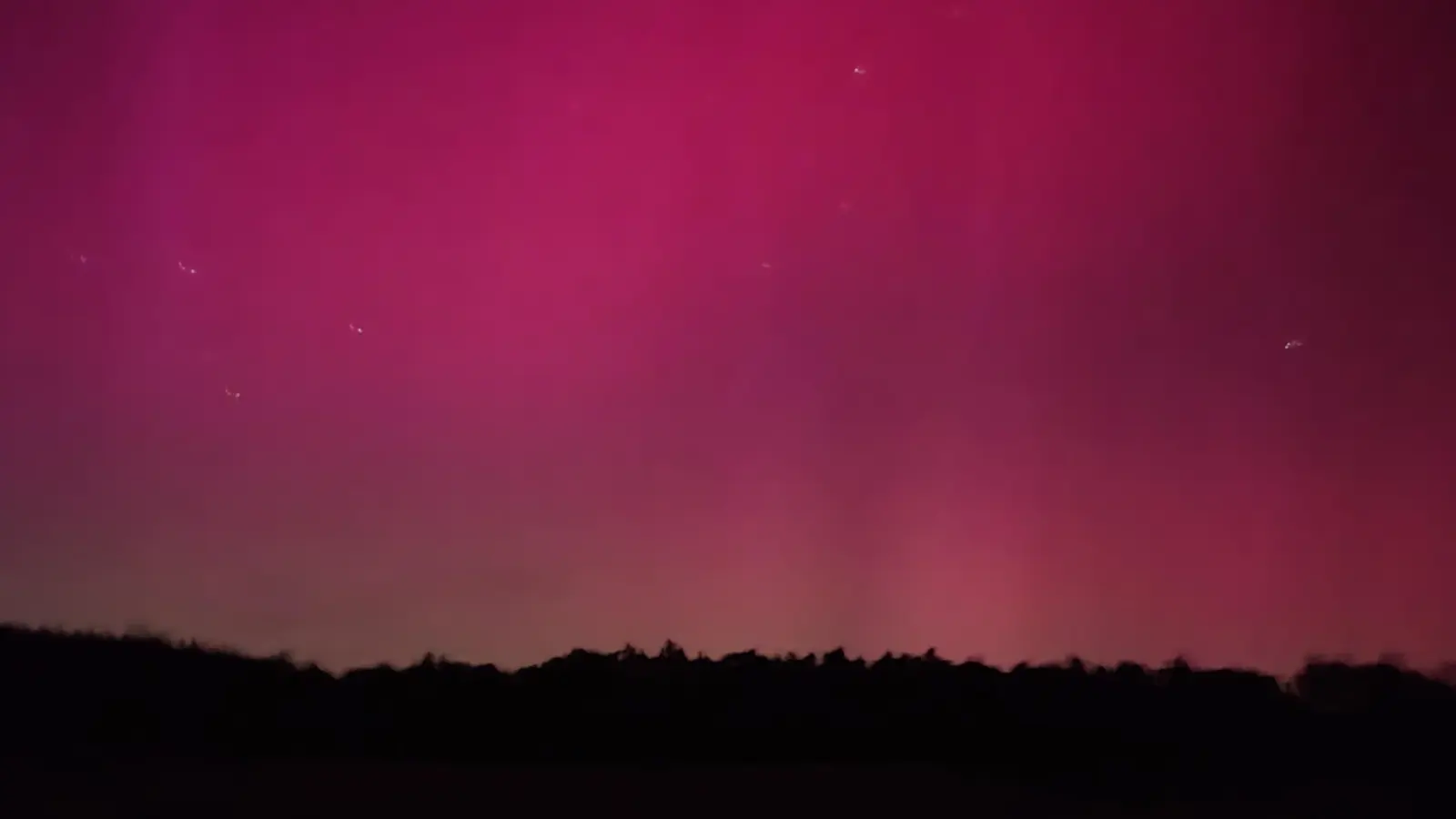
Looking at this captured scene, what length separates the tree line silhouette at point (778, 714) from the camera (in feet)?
3.56

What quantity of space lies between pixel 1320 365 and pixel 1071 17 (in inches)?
20.9

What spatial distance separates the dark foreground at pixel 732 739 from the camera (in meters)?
1.06

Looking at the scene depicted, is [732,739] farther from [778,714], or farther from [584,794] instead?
[584,794]

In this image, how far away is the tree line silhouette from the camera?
1086mm

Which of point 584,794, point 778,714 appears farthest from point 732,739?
point 584,794

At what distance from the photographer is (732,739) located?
113cm

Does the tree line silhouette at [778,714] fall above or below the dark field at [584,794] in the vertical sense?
above

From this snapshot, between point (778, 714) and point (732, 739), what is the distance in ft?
0.19

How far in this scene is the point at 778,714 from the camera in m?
1.15

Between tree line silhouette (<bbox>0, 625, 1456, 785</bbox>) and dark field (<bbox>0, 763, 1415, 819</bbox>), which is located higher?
tree line silhouette (<bbox>0, 625, 1456, 785</bbox>)

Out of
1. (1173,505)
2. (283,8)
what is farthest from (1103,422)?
(283,8)

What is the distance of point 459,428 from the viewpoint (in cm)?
133

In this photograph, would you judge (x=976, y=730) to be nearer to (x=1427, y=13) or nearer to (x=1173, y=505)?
(x=1173, y=505)

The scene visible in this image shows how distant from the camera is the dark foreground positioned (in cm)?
106
